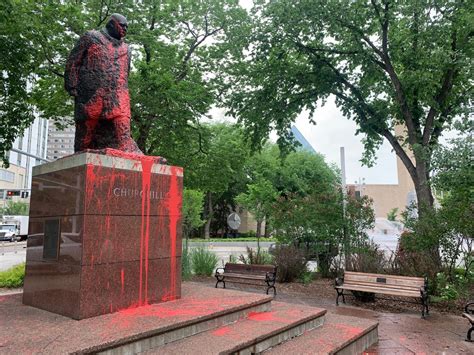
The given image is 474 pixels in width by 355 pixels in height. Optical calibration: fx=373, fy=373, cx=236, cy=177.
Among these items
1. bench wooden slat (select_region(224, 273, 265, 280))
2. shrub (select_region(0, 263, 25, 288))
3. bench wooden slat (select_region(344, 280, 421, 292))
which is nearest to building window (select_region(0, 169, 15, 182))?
shrub (select_region(0, 263, 25, 288))

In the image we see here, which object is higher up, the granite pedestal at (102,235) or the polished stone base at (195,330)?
the granite pedestal at (102,235)

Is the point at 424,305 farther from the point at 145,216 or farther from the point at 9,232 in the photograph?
the point at 9,232

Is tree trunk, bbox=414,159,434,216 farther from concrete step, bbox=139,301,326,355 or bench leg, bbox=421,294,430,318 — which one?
concrete step, bbox=139,301,326,355

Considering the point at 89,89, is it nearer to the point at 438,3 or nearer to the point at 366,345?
the point at 366,345

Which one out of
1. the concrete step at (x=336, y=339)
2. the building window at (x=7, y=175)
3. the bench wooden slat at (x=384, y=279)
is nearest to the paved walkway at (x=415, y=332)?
the concrete step at (x=336, y=339)

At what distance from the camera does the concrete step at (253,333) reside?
4.16 meters

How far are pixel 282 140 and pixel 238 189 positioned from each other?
90.1ft

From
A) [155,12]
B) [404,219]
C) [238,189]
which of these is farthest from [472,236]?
[238,189]

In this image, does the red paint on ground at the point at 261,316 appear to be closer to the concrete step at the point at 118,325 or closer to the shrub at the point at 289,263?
the concrete step at the point at 118,325

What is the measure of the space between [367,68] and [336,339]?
452 inches

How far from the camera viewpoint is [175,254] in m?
5.98

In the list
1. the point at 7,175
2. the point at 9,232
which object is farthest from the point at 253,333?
the point at 7,175

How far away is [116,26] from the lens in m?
5.79

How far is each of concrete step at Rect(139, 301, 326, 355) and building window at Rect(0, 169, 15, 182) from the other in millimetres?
78374
